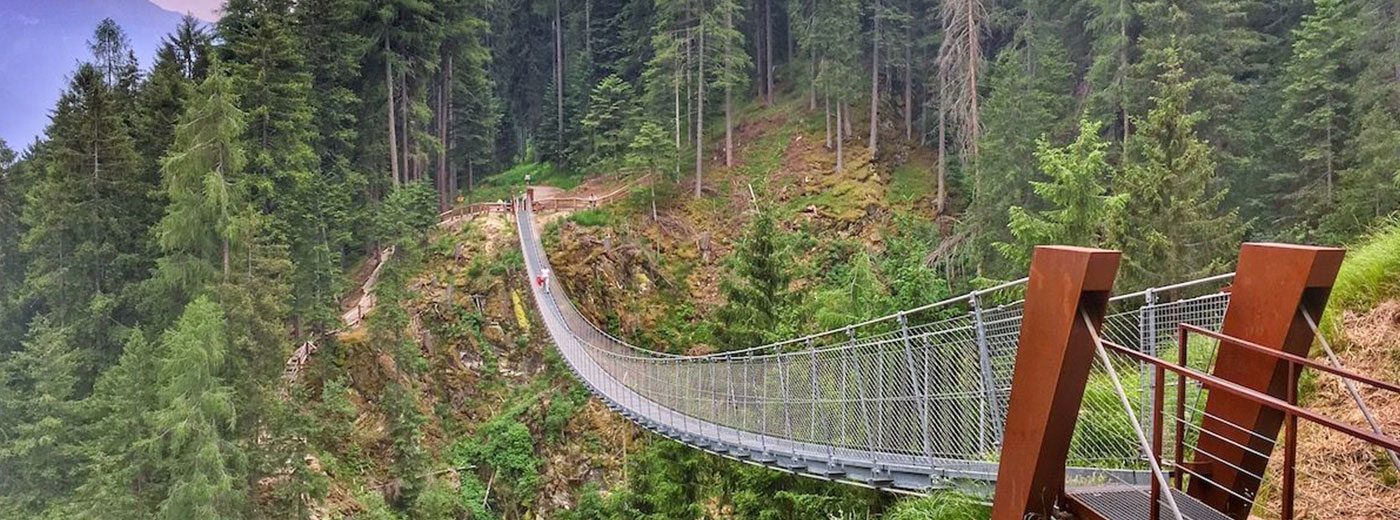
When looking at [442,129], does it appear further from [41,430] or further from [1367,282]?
[1367,282]

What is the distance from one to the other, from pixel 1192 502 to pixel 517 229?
57.2ft

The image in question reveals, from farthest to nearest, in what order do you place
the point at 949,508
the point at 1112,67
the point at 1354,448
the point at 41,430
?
the point at 1112,67
the point at 41,430
the point at 949,508
the point at 1354,448

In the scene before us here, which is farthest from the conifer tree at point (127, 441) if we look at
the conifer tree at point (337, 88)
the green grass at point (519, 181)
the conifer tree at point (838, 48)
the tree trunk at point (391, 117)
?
the conifer tree at point (838, 48)

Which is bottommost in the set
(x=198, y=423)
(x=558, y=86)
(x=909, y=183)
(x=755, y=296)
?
(x=198, y=423)

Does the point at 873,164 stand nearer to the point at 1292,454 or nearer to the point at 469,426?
the point at 469,426

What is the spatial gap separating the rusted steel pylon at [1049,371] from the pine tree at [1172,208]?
9158 mm

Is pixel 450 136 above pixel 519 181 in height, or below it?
above

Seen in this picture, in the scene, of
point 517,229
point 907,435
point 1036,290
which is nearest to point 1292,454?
point 1036,290

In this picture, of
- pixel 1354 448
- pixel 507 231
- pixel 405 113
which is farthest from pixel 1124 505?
pixel 405 113

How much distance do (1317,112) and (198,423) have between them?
58.9 feet

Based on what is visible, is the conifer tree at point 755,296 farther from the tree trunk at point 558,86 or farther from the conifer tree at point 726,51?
the tree trunk at point 558,86

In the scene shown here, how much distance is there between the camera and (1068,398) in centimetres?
208

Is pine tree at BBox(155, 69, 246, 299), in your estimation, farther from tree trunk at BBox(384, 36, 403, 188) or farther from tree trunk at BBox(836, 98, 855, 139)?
tree trunk at BBox(836, 98, 855, 139)

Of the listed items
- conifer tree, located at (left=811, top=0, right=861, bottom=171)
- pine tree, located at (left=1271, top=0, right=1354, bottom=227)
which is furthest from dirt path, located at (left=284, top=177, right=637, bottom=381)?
pine tree, located at (left=1271, top=0, right=1354, bottom=227)
